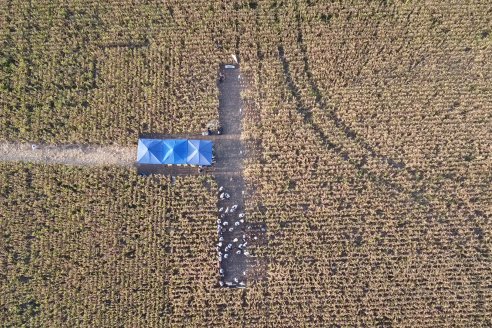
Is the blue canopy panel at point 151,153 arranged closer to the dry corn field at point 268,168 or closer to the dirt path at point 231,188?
the dry corn field at point 268,168

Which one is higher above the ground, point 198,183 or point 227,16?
point 227,16

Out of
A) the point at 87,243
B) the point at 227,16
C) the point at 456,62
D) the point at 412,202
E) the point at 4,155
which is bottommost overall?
the point at 87,243

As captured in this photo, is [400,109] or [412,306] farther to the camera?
[400,109]

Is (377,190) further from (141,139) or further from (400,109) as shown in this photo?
(141,139)

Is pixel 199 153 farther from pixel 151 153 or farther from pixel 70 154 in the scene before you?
pixel 70 154

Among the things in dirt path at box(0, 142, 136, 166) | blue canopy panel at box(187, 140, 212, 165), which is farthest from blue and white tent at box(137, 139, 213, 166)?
dirt path at box(0, 142, 136, 166)

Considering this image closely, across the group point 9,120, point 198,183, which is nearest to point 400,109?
point 198,183
